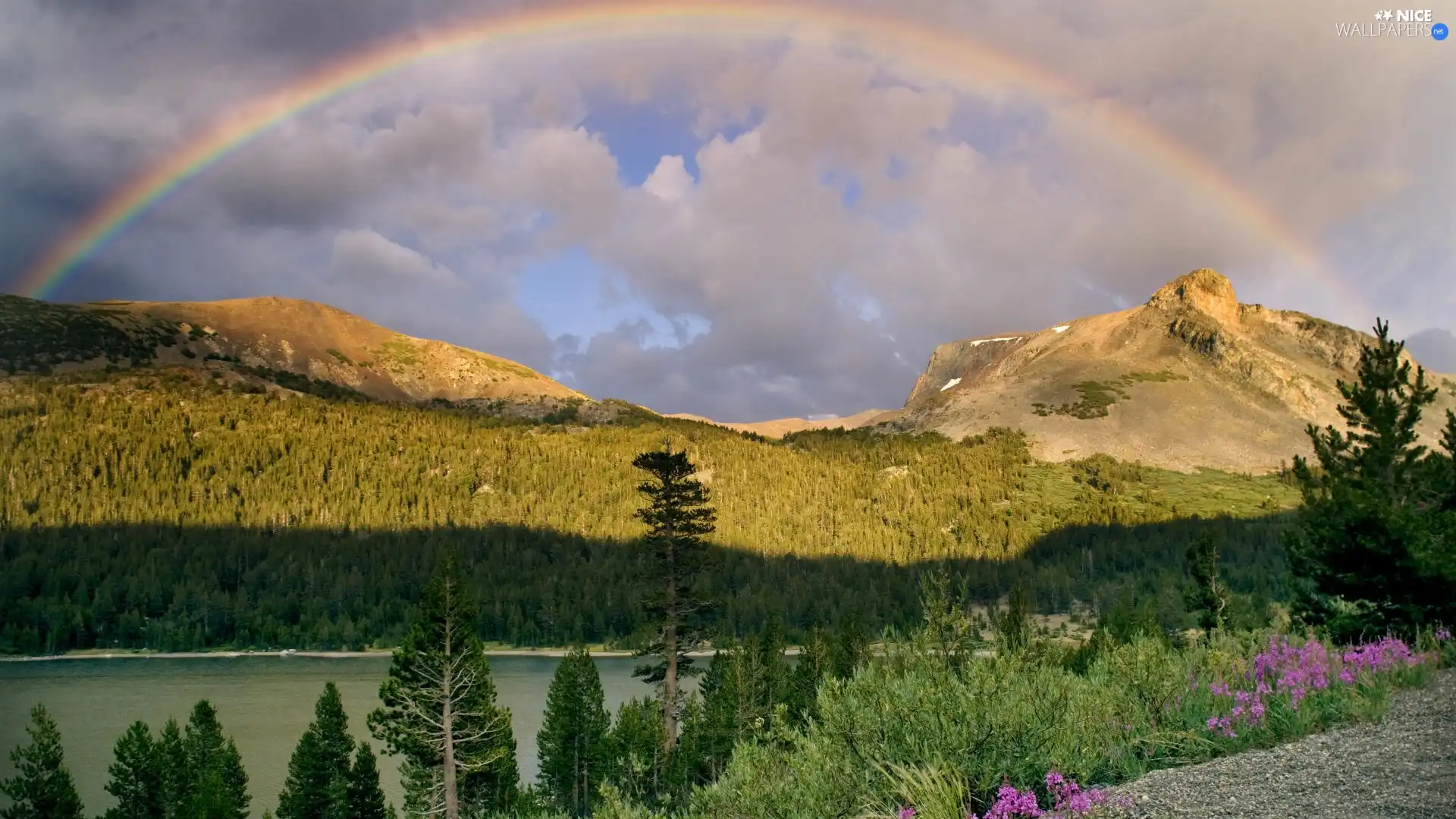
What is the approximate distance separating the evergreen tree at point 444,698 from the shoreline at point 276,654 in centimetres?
11775

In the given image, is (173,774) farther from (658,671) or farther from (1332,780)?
(1332,780)

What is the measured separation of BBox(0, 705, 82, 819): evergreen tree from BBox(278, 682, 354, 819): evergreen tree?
31.6 ft

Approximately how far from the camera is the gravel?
246 inches

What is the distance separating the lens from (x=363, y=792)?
138ft

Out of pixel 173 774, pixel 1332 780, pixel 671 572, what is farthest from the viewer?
pixel 671 572

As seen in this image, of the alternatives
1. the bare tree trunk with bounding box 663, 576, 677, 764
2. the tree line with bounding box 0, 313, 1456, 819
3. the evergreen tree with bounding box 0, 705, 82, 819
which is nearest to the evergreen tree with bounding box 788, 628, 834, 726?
the tree line with bounding box 0, 313, 1456, 819

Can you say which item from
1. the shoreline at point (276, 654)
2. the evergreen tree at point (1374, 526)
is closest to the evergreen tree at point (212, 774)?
the evergreen tree at point (1374, 526)

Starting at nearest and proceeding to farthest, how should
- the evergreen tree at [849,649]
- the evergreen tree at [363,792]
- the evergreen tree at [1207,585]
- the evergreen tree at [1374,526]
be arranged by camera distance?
the evergreen tree at [1374,526] → the evergreen tree at [363,792] → the evergreen tree at [1207,585] → the evergreen tree at [849,649]

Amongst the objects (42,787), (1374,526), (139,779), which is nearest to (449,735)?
(139,779)

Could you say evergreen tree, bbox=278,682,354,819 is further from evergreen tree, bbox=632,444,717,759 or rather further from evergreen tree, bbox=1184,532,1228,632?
evergreen tree, bbox=1184,532,1228,632

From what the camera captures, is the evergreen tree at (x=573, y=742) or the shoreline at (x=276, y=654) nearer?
the evergreen tree at (x=573, y=742)

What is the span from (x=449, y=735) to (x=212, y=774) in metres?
12.9

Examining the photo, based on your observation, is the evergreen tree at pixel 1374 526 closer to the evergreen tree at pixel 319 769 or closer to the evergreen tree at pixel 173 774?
the evergreen tree at pixel 319 769

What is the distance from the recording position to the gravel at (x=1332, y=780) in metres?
6.24
